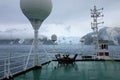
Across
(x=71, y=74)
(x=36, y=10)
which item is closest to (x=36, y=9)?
(x=36, y=10)

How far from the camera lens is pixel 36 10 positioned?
1020cm

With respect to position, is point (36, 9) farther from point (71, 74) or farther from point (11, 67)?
point (11, 67)

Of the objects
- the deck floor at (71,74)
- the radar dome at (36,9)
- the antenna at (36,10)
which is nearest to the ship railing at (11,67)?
the deck floor at (71,74)

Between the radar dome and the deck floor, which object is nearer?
the deck floor

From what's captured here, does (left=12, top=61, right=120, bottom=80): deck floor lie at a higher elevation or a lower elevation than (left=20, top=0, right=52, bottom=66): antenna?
lower

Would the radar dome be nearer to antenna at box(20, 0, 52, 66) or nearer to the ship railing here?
antenna at box(20, 0, 52, 66)

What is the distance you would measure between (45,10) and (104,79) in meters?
4.98

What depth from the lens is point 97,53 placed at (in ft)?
55.4

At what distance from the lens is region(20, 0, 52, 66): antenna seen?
10.1 m

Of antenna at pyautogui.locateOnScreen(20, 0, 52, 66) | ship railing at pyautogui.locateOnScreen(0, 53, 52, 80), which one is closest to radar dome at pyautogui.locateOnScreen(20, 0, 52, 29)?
antenna at pyautogui.locateOnScreen(20, 0, 52, 66)

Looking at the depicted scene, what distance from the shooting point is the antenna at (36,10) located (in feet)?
33.2

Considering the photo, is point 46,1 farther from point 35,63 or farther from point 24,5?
point 35,63

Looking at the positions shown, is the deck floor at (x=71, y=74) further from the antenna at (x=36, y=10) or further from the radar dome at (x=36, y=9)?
the radar dome at (x=36, y=9)

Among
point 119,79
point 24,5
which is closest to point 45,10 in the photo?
point 24,5
